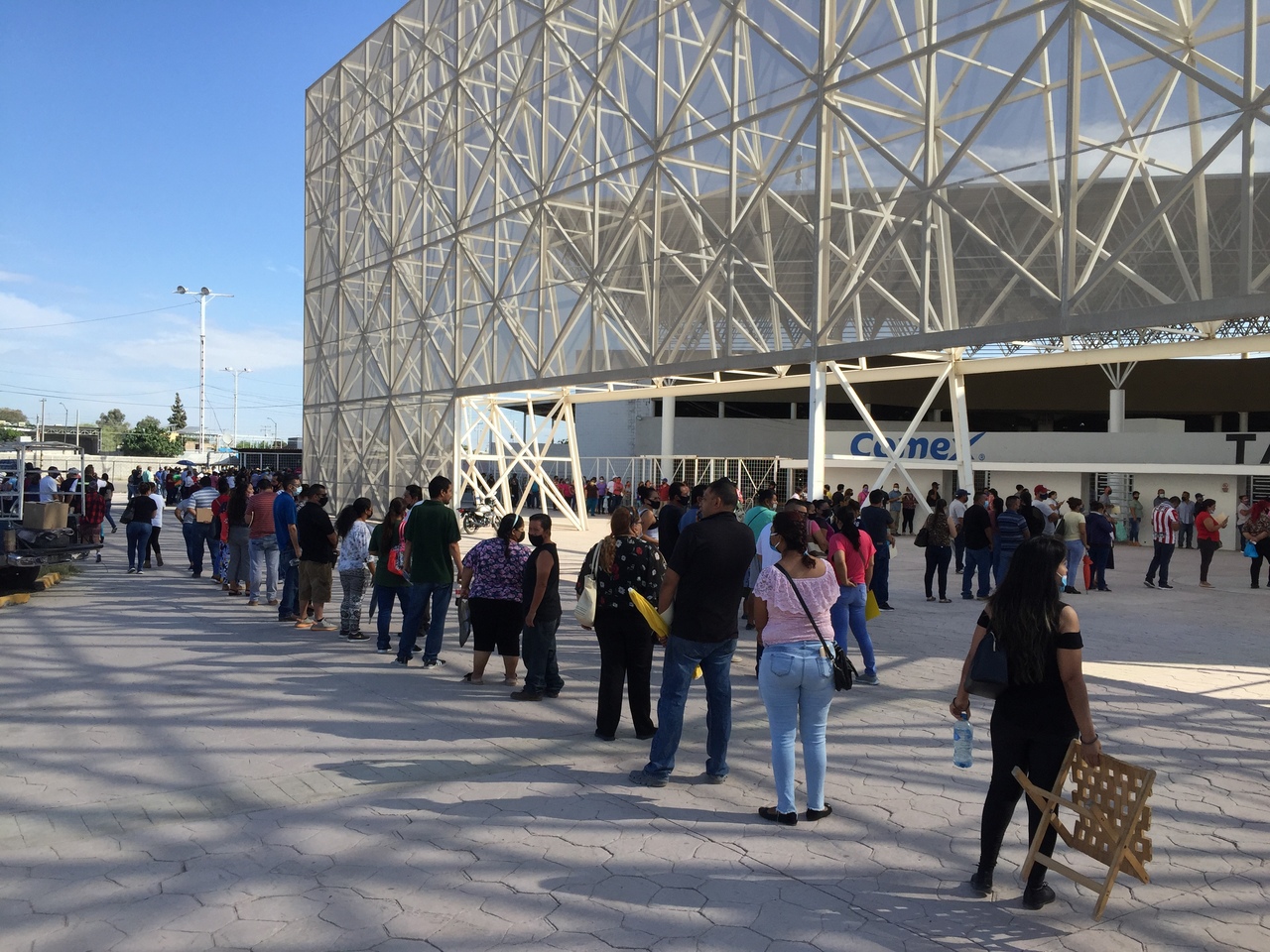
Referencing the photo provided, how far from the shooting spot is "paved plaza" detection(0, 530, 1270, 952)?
158 inches

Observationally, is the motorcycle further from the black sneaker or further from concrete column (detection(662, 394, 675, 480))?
the black sneaker

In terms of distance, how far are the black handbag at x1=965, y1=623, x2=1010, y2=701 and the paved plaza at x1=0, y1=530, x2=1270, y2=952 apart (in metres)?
0.94

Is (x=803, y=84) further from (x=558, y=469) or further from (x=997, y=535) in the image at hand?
(x=558, y=469)

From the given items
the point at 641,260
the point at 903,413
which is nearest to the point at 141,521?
the point at 641,260

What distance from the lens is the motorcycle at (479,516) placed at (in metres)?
27.3

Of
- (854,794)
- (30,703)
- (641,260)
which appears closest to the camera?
(854,794)

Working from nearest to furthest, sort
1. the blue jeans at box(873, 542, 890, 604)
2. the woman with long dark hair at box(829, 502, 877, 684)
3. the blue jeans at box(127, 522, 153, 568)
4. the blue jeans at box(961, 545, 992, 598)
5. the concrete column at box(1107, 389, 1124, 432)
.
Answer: the woman with long dark hair at box(829, 502, 877, 684) < the blue jeans at box(873, 542, 890, 604) < the blue jeans at box(961, 545, 992, 598) < the blue jeans at box(127, 522, 153, 568) < the concrete column at box(1107, 389, 1124, 432)

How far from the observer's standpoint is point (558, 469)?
47688mm

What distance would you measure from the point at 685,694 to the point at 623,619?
0.96 m

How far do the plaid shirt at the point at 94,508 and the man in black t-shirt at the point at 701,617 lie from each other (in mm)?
15810

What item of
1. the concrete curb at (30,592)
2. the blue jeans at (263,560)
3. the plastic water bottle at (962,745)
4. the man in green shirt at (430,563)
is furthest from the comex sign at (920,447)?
the plastic water bottle at (962,745)

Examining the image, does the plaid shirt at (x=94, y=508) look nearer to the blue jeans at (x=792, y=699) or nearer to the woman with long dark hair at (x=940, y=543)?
the woman with long dark hair at (x=940, y=543)

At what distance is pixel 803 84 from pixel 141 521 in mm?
13063

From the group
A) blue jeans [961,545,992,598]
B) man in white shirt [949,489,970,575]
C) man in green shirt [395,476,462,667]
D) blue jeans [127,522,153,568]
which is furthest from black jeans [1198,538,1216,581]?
blue jeans [127,522,153,568]
